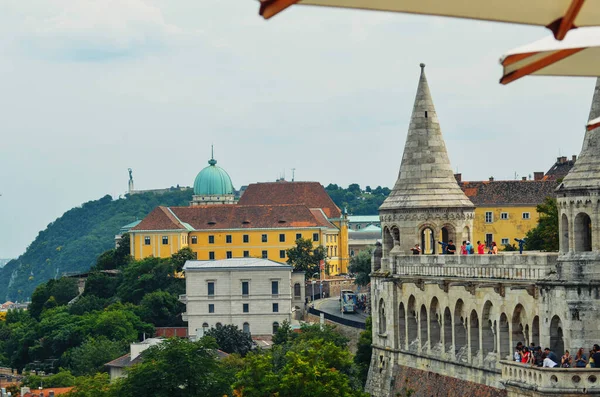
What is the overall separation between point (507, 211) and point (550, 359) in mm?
93692

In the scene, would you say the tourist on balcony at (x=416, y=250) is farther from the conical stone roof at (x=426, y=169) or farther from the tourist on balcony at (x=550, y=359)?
the tourist on balcony at (x=550, y=359)

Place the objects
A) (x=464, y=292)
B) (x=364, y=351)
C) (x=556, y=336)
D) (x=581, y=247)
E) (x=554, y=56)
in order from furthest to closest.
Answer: (x=364, y=351) → (x=464, y=292) → (x=556, y=336) → (x=581, y=247) → (x=554, y=56)

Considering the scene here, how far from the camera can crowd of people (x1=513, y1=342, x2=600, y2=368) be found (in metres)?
38.5

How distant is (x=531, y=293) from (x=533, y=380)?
287 inches

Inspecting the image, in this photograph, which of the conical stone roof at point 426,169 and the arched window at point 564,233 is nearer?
the arched window at point 564,233

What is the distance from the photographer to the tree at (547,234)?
253 feet

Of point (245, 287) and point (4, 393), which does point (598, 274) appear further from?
point (245, 287)

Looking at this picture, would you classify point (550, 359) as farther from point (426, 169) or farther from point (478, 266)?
point (426, 169)

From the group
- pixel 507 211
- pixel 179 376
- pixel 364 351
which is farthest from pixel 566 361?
pixel 507 211

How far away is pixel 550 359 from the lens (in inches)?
1532

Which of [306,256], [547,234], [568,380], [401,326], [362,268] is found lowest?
[568,380]

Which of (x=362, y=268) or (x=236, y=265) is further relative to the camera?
(x=362, y=268)

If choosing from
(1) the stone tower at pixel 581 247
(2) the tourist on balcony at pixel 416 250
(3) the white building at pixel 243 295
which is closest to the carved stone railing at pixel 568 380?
(1) the stone tower at pixel 581 247

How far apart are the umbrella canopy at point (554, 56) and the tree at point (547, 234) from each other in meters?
64.9
